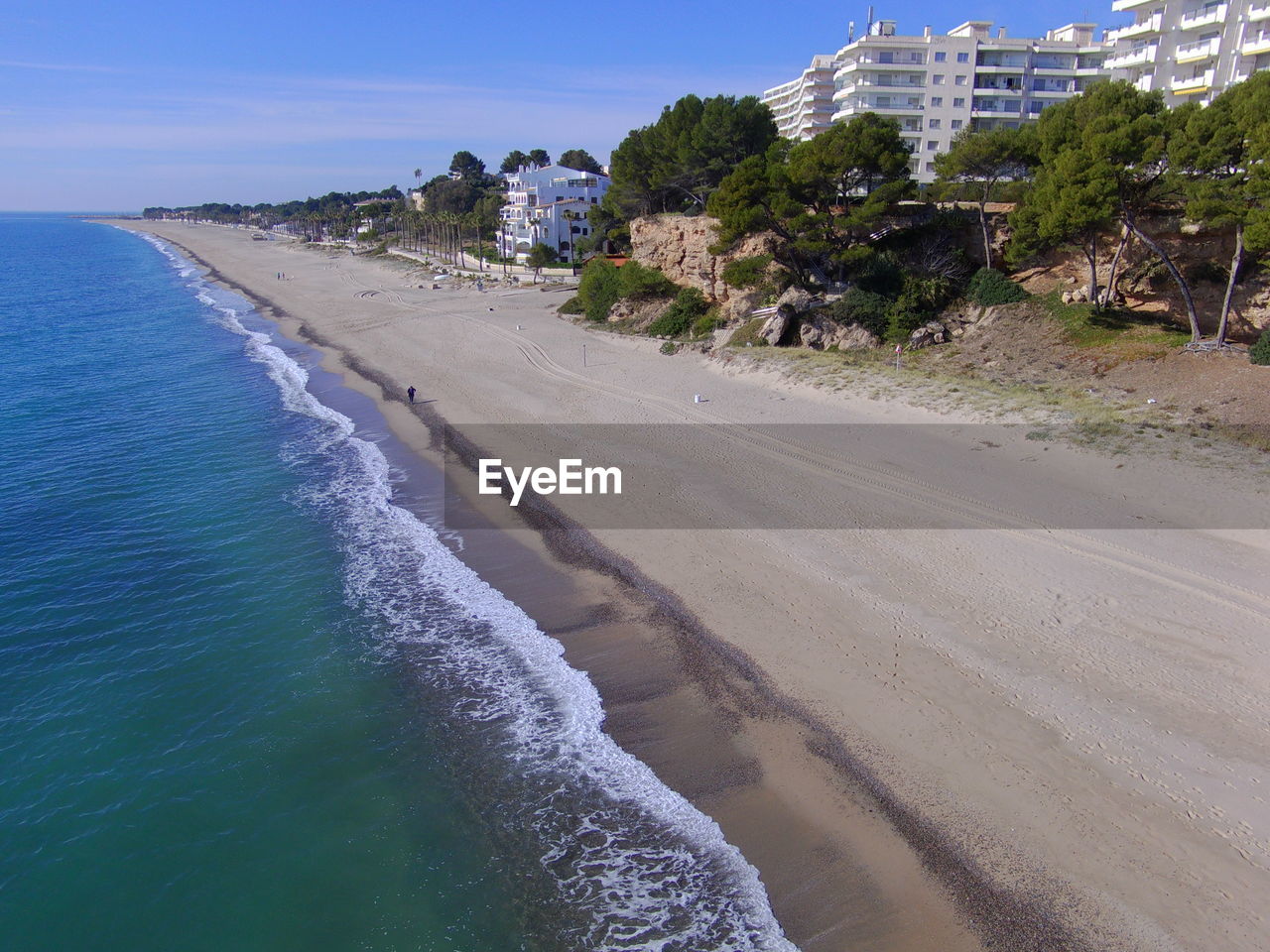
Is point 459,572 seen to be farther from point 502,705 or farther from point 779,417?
point 779,417

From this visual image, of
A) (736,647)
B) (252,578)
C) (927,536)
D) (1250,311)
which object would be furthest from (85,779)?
(1250,311)

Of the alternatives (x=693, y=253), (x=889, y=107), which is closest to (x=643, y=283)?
(x=693, y=253)

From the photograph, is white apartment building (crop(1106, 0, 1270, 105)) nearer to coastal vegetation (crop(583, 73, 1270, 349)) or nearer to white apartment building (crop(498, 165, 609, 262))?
coastal vegetation (crop(583, 73, 1270, 349))

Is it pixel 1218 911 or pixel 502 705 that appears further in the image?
pixel 502 705

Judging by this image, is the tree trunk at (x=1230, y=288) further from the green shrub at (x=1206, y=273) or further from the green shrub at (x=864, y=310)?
the green shrub at (x=864, y=310)

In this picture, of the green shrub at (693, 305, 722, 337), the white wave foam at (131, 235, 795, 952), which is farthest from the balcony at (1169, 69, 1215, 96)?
the white wave foam at (131, 235, 795, 952)
